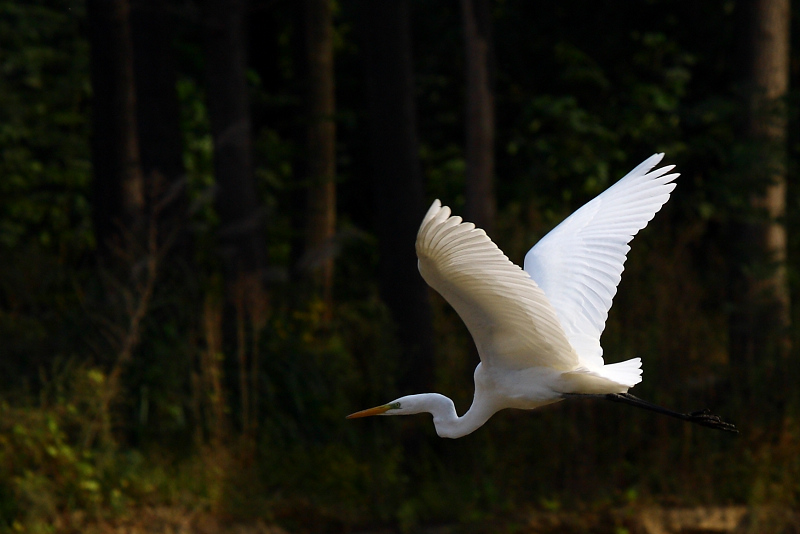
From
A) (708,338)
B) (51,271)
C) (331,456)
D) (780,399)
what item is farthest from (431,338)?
(51,271)

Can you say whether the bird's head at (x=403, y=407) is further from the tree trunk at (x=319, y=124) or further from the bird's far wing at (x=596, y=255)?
the tree trunk at (x=319, y=124)

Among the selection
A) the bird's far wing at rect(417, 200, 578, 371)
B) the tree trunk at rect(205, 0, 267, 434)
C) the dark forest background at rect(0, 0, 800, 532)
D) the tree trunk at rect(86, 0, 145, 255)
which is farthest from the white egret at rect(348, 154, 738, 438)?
the tree trunk at rect(86, 0, 145, 255)

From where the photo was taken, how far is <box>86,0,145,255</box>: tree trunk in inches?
321

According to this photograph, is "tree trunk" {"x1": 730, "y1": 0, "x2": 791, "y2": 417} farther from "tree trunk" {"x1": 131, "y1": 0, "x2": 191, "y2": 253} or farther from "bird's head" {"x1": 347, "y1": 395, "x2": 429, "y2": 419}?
"tree trunk" {"x1": 131, "y1": 0, "x2": 191, "y2": 253}

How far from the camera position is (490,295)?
3.36 m

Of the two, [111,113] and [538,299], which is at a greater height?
[111,113]

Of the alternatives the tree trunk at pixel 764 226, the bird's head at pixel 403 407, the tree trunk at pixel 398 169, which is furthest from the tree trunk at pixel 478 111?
the bird's head at pixel 403 407

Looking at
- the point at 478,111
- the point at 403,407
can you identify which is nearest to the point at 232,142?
the point at 478,111

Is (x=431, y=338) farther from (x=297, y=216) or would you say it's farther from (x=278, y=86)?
(x=278, y=86)

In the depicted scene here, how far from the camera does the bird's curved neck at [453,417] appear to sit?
158 inches

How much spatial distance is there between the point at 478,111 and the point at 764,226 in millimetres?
2476

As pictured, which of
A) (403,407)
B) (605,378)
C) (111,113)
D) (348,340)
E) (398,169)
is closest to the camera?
(605,378)

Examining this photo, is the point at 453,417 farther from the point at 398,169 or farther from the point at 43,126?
the point at 43,126

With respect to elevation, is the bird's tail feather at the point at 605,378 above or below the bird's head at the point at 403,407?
above
